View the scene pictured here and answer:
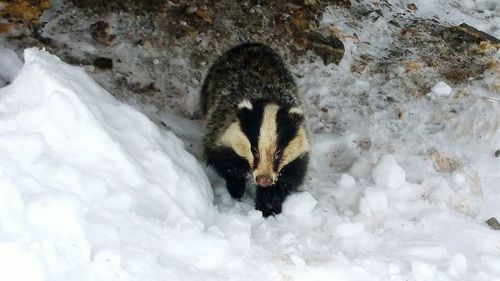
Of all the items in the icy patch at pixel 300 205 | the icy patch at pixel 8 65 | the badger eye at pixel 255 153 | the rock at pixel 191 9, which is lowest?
the rock at pixel 191 9

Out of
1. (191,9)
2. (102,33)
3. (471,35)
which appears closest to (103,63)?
(102,33)

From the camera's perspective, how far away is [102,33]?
21.6 feet

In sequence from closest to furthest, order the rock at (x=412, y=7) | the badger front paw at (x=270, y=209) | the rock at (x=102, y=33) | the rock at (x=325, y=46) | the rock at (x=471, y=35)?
the badger front paw at (x=270, y=209), the rock at (x=102, y=33), the rock at (x=325, y=46), the rock at (x=471, y=35), the rock at (x=412, y=7)

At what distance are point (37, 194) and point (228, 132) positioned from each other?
2.12 m

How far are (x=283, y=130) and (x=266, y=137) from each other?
18 cm

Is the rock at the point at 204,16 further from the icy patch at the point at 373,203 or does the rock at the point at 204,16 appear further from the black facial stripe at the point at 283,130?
the icy patch at the point at 373,203

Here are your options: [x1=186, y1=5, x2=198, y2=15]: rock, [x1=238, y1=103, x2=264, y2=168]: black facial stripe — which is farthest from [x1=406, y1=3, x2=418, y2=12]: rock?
[x1=238, y1=103, x2=264, y2=168]: black facial stripe

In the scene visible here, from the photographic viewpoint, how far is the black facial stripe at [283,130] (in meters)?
4.92

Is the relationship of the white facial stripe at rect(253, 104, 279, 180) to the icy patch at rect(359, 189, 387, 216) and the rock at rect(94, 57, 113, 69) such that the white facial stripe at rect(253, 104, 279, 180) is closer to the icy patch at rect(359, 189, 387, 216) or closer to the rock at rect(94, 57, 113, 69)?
the icy patch at rect(359, 189, 387, 216)

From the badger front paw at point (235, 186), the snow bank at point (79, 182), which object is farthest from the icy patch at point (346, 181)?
the snow bank at point (79, 182)

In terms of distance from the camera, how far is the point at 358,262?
4230 millimetres

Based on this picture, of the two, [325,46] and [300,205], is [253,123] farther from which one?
[325,46]

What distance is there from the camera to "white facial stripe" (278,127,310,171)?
5.02m

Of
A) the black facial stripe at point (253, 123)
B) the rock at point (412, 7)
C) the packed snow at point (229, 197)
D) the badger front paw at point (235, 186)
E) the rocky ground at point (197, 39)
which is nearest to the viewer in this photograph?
the packed snow at point (229, 197)
